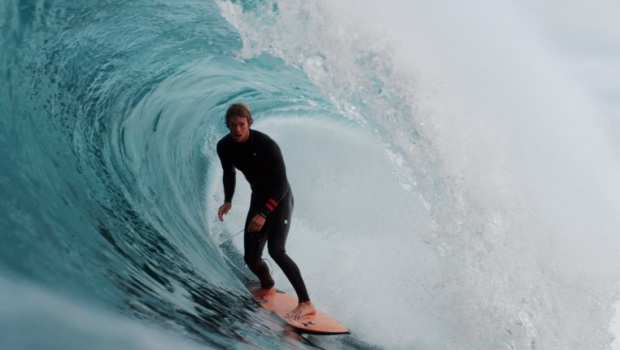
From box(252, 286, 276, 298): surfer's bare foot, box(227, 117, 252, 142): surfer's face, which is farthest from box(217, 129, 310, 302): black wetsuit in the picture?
box(252, 286, 276, 298): surfer's bare foot

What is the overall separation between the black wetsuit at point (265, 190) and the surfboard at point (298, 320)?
0.63ft

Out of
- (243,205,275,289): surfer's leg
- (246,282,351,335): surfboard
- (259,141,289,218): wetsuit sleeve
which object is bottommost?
(246,282,351,335): surfboard

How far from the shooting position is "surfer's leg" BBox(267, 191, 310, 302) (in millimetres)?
3941

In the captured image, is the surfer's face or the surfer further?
the surfer

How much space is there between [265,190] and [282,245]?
432mm

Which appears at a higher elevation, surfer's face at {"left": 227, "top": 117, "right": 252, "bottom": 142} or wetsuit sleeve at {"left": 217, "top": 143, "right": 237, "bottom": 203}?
surfer's face at {"left": 227, "top": 117, "right": 252, "bottom": 142}

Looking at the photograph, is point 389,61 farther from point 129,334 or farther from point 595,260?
point 129,334

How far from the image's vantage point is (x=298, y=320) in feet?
13.0

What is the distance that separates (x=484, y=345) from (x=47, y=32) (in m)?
4.21

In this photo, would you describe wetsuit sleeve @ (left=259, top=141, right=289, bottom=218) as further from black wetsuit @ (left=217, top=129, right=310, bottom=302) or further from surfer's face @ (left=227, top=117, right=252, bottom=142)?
surfer's face @ (left=227, top=117, right=252, bottom=142)

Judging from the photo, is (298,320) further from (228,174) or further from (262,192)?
(228,174)

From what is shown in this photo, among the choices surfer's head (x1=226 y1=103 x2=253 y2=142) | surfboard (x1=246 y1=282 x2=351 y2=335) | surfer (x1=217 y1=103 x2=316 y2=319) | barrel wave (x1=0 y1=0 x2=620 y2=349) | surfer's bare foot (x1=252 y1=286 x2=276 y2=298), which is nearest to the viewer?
barrel wave (x1=0 y1=0 x2=620 y2=349)

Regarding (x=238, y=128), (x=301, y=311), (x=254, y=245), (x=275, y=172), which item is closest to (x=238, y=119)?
(x=238, y=128)

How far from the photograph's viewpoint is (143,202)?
4.59 meters
